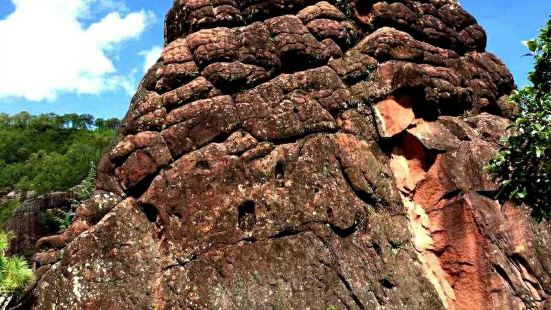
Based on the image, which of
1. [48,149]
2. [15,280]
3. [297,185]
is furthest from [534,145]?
[48,149]

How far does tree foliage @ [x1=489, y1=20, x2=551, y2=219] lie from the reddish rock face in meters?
5.12

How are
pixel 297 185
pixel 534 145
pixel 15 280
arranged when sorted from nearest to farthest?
pixel 534 145 → pixel 15 280 → pixel 297 185

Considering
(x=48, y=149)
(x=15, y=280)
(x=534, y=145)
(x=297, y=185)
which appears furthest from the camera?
(x=48, y=149)

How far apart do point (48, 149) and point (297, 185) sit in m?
124

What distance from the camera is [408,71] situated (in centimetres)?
1884

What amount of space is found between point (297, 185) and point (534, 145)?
7101mm

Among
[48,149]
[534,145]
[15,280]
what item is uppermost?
[48,149]

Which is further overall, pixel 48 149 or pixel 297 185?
pixel 48 149

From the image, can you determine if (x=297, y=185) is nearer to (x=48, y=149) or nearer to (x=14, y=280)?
(x=14, y=280)

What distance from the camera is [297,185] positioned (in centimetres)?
1630

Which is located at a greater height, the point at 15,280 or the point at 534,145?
the point at 534,145

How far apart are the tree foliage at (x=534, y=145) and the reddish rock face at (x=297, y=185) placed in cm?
512

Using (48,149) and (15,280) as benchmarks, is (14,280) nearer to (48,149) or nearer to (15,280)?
(15,280)

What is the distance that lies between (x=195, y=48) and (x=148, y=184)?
Result: 5.19 m
